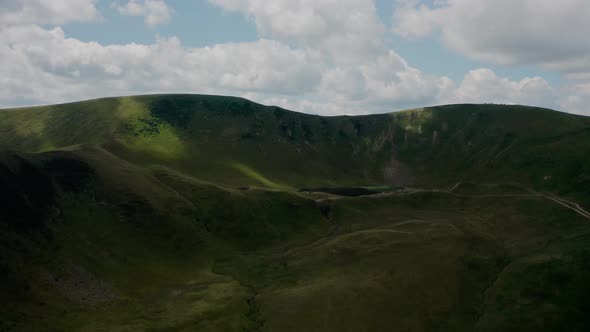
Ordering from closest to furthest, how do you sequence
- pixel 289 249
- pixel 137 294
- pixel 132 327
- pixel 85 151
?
pixel 132 327 → pixel 137 294 → pixel 289 249 → pixel 85 151

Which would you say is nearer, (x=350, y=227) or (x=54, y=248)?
(x=54, y=248)

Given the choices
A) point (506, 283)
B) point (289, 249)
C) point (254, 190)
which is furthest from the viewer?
point (254, 190)

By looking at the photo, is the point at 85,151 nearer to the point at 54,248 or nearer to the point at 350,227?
the point at 54,248

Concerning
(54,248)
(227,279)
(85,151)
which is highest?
(85,151)

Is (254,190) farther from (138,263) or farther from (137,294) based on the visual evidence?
(137,294)

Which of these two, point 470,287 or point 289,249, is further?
point 289,249

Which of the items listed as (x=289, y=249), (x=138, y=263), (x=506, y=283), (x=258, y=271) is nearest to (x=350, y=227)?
(x=289, y=249)

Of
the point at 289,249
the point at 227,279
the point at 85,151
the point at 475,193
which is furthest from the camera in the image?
the point at 475,193

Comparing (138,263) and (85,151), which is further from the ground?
(85,151)

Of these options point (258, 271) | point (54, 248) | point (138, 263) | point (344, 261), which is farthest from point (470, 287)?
point (54, 248)
